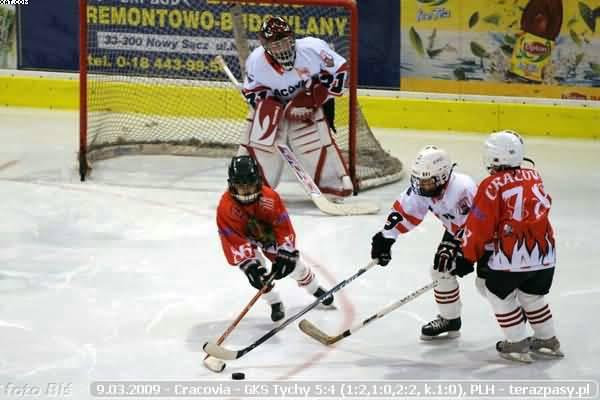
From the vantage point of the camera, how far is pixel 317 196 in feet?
22.0

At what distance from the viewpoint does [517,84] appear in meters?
8.45

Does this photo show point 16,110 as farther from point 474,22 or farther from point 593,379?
point 593,379

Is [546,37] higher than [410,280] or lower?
higher

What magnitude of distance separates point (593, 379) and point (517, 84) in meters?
4.29

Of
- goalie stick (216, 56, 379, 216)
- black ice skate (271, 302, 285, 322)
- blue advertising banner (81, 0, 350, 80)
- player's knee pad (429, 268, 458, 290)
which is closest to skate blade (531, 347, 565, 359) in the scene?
player's knee pad (429, 268, 458, 290)

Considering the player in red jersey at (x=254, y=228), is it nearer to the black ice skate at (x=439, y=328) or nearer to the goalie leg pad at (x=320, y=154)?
the black ice skate at (x=439, y=328)

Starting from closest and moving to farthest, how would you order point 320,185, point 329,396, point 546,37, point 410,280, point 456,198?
point 329,396, point 456,198, point 410,280, point 320,185, point 546,37

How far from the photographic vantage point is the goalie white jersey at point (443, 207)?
15.0 ft

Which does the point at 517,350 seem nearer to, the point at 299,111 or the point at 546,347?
the point at 546,347

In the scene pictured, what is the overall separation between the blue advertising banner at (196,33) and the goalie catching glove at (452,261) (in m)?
3.61

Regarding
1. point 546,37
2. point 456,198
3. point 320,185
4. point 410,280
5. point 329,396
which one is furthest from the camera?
point 546,37

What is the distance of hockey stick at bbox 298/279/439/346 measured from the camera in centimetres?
465

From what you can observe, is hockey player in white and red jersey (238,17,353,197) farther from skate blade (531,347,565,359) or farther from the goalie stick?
skate blade (531,347,565,359)

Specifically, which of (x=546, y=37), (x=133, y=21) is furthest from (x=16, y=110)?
(x=546, y=37)
